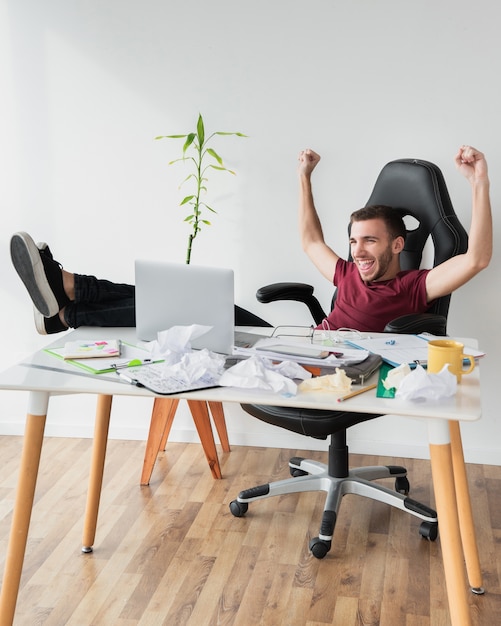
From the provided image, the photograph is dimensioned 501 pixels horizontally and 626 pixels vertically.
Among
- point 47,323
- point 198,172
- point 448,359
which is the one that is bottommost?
point 47,323

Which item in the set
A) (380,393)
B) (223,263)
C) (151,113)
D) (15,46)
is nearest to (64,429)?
(223,263)

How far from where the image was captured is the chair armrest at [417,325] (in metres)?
2.28

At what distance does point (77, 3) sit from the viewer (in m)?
3.22

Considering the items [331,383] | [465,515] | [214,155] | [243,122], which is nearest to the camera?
[331,383]

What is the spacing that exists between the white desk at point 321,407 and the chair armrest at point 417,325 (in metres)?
0.31

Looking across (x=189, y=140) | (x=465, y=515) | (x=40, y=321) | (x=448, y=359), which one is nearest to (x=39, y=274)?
(x=40, y=321)

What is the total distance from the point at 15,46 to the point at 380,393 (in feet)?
7.62

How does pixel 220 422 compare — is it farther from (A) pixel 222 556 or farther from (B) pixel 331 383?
(B) pixel 331 383

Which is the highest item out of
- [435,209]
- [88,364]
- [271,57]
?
[271,57]

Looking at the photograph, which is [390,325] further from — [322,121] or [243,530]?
[322,121]

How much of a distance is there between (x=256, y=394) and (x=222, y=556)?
0.90 metres

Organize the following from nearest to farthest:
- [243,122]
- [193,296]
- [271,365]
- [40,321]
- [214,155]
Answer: [271,365] → [193,296] → [40,321] → [214,155] → [243,122]

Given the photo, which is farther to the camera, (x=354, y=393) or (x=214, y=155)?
(x=214, y=155)

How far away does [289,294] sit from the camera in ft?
9.03
